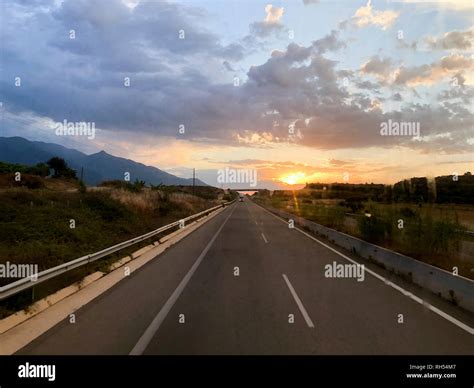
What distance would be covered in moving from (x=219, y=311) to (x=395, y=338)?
3106mm

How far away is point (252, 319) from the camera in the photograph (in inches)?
292

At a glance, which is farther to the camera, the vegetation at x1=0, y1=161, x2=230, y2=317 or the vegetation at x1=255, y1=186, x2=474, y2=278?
the vegetation at x1=255, y1=186, x2=474, y2=278

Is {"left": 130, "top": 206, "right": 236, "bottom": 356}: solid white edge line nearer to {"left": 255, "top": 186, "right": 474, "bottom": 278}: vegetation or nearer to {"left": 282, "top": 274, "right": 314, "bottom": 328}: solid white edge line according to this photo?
{"left": 282, "top": 274, "right": 314, "bottom": 328}: solid white edge line

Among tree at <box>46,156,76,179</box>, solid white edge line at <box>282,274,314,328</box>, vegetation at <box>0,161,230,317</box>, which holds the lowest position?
solid white edge line at <box>282,274,314,328</box>

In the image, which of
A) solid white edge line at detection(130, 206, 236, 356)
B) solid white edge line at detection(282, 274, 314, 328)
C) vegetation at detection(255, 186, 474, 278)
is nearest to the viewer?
solid white edge line at detection(130, 206, 236, 356)

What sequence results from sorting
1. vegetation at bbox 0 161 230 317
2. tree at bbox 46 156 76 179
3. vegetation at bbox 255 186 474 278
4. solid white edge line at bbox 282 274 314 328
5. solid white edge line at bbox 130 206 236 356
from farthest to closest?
tree at bbox 46 156 76 179, vegetation at bbox 255 186 474 278, vegetation at bbox 0 161 230 317, solid white edge line at bbox 282 274 314 328, solid white edge line at bbox 130 206 236 356

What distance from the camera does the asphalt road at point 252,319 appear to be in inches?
237

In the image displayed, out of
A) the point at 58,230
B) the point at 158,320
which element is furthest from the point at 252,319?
the point at 58,230

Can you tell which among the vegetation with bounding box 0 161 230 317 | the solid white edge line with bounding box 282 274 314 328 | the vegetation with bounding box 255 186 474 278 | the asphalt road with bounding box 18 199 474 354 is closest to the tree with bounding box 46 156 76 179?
the vegetation with bounding box 0 161 230 317

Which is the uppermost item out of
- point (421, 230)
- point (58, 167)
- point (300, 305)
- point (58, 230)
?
point (58, 167)

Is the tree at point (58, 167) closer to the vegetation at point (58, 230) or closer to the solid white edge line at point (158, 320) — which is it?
the vegetation at point (58, 230)

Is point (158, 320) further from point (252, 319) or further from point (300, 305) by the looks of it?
point (300, 305)

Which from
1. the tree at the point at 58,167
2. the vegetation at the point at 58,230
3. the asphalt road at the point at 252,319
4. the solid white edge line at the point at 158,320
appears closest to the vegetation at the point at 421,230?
the asphalt road at the point at 252,319

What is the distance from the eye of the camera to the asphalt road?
237 inches
